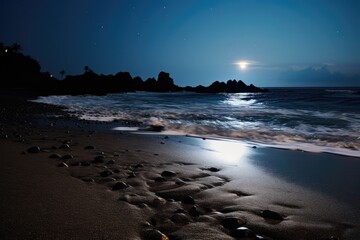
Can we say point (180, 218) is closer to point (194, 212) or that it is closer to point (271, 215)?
point (194, 212)

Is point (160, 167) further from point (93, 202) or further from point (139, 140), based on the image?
point (139, 140)

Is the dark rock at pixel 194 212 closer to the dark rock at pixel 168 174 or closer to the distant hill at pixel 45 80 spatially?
the dark rock at pixel 168 174

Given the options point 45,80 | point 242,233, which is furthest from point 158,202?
point 45,80

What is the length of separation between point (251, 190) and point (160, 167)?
1494 mm

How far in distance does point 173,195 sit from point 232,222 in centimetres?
84

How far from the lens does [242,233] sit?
6.79ft

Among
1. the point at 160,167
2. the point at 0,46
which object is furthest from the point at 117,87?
the point at 160,167

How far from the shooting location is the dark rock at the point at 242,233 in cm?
206

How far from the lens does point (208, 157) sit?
508 cm

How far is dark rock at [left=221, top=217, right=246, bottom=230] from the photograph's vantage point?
2.22 m

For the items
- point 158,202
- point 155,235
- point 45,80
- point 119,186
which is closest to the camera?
point 155,235

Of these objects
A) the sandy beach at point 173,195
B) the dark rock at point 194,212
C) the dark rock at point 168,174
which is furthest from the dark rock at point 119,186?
the dark rock at point 194,212

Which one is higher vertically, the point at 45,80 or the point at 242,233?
the point at 45,80

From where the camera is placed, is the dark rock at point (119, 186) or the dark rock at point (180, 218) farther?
the dark rock at point (119, 186)
